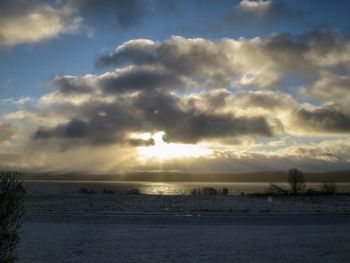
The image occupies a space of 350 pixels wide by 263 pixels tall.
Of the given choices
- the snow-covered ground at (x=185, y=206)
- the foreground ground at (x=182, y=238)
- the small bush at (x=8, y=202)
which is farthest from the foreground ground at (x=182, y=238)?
the snow-covered ground at (x=185, y=206)

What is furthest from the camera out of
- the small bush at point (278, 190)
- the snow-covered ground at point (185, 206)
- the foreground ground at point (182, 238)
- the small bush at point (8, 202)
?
the small bush at point (278, 190)

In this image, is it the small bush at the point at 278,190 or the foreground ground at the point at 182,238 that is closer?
the foreground ground at the point at 182,238

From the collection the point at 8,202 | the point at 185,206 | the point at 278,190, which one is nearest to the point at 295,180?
the point at 278,190

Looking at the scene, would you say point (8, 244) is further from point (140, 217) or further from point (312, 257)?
point (140, 217)

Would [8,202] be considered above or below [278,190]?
above

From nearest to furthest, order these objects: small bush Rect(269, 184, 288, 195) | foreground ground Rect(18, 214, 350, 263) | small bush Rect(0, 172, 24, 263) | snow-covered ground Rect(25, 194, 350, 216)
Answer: small bush Rect(0, 172, 24, 263), foreground ground Rect(18, 214, 350, 263), snow-covered ground Rect(25, 194, 350, 216), small bush Rect(269, 184, 288, 195)

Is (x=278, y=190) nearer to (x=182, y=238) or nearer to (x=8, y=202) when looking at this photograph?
(x=182, y=238)

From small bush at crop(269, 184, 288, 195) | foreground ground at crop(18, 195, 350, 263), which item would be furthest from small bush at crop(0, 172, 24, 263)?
small bush at crop(269, 184, 288, 195)

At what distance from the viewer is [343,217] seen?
31828 mm

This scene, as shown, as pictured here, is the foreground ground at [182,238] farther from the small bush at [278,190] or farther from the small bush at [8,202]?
the small bush at [278,190]

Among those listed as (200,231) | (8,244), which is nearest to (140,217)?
(200,231)

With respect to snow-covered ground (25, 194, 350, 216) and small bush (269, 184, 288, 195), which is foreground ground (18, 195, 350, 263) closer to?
snow-covered ground (25, 194, 350, 216)

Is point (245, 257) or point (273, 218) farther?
point (273, 218)

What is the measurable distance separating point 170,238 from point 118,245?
9.71ft
